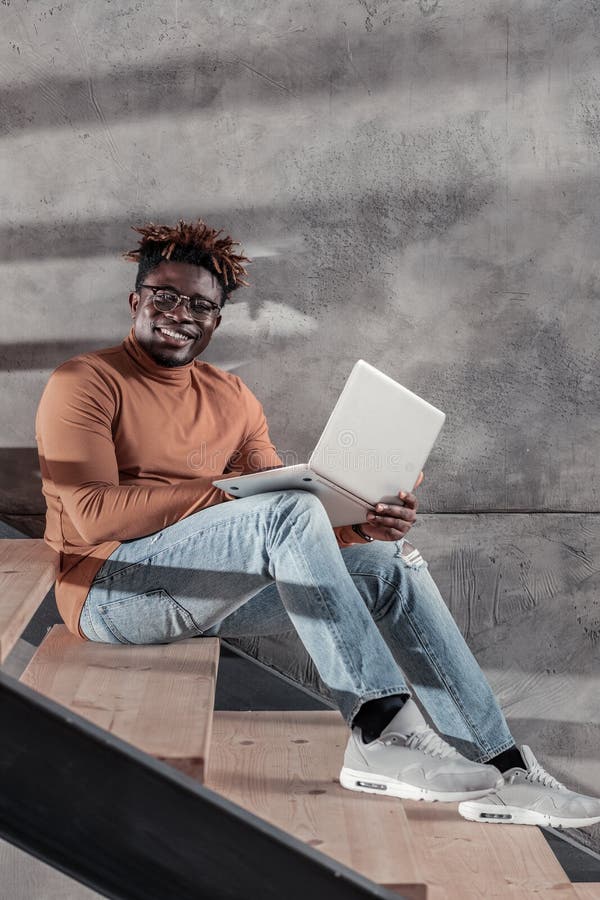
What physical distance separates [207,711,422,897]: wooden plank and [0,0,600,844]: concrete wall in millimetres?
613

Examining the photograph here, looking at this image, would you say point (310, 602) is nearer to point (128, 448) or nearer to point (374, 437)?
point (374, 437)

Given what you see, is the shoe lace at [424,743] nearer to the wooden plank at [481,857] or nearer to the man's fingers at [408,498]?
the wooden plank at [481,857]

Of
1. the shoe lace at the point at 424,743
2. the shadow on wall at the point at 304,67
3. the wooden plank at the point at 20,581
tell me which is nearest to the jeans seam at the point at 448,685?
the shoe lace at the point at 424,743

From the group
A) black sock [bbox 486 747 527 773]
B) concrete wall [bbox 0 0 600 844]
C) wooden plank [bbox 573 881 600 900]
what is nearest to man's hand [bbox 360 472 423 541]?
black sock [bbox 486 747 527 773]

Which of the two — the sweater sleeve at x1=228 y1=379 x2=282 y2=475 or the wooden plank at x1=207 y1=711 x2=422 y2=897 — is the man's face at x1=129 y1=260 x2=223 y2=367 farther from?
the wooden plank at x1=207 y1=711 x2=422 y2=897

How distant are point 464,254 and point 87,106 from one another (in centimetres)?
95

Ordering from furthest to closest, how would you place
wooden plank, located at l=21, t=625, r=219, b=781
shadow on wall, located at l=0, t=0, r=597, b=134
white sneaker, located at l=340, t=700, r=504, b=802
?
shadow on wall, located at l=0, t=0, r=597, b=134, white sneaker, located at l=340, t=700, r=504, b=802, wooden plank, located at l=21, t=625, r=219, b=781

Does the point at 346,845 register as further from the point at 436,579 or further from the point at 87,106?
the point at 87,106

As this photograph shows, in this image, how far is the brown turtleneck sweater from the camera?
1.43m

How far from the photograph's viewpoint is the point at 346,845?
43.9 inches

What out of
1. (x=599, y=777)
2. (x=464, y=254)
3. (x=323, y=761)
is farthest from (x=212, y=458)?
(x=599, y=777)

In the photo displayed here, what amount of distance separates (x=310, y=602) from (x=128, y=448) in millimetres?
535

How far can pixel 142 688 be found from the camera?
4.03 ft

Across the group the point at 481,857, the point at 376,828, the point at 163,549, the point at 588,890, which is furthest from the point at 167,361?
the point at 588,890
